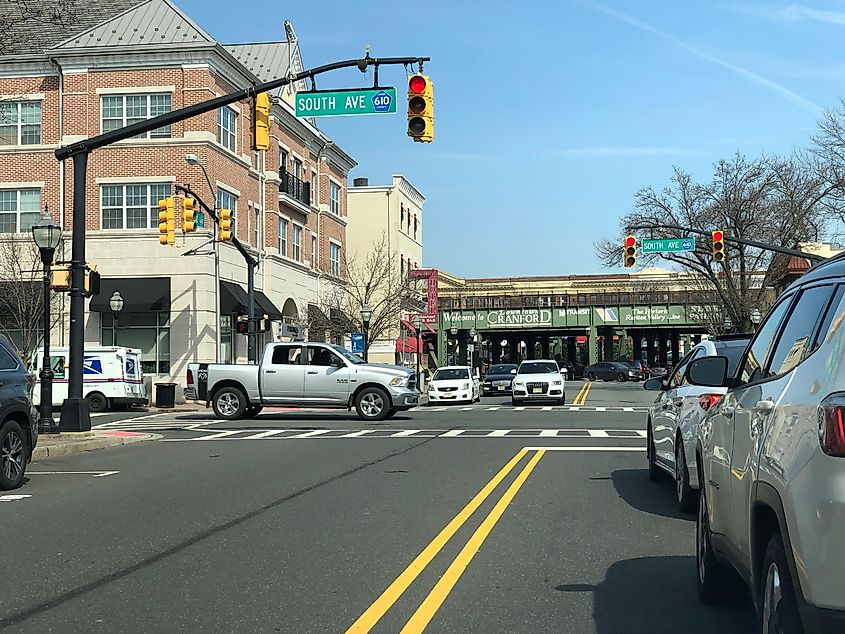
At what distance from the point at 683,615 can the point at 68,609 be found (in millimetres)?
3847

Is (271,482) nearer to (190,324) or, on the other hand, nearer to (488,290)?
(190,324)

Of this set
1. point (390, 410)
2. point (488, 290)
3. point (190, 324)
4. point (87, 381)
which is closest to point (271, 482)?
point (390, 410)

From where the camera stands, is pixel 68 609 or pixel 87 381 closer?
pixel 68 609

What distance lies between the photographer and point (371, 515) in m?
10.2

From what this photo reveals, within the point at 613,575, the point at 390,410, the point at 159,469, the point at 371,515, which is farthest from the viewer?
the point at 390,410

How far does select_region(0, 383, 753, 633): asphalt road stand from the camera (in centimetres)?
626

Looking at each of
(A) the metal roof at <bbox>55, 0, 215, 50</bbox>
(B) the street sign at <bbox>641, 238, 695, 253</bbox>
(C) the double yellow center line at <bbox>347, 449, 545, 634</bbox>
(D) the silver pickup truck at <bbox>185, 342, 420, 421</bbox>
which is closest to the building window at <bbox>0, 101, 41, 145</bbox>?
(A) the metal roof at <bbox>55, 0, 215, 50</bbox>

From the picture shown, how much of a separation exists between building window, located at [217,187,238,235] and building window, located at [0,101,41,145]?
7.58m

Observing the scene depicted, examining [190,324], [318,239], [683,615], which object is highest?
[318,239]

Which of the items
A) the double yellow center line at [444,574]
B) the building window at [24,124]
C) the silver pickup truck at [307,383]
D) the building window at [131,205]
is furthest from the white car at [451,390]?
the double yellow center line at [444,574]

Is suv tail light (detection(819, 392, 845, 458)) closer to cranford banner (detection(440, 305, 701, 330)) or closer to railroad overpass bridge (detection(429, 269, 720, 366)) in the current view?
railroad overpass bridge (detection(429, 269, 720, 366))

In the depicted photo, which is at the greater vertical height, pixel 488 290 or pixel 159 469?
pixel 488 290

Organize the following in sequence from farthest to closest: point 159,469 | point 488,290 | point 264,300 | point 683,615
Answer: point 488,290 < point 264,300 < point 159,469 < point 683,615

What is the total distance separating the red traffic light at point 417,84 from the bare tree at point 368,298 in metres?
33.8
